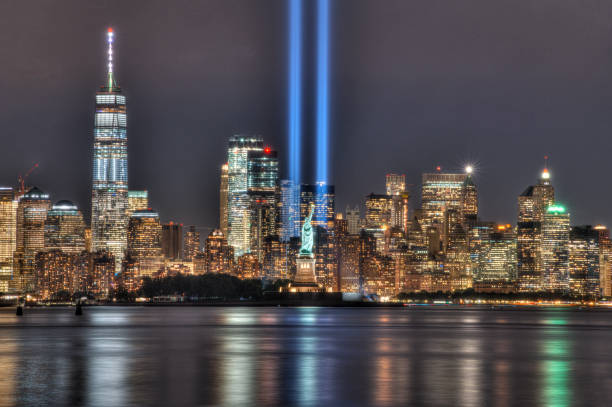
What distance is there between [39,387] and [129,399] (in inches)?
222

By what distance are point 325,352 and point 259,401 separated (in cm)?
2880

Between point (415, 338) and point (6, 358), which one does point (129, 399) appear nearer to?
point (6, 358)

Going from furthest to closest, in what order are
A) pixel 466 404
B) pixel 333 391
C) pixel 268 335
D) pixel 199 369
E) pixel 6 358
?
1. pixel 268 335
2. pixel 6 358
3. pixel 199 369
4. pixel 333 391
5. pixel 466 404

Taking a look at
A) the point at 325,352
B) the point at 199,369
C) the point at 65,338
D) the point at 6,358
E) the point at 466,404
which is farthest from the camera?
the point at 65,338

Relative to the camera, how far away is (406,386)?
45.4 meters

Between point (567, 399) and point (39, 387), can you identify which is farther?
point (39, 387)

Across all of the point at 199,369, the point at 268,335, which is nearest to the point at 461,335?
the point at 268,335

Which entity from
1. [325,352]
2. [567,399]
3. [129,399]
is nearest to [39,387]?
[129,399]

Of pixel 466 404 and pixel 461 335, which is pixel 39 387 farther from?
→ pixel 461 335

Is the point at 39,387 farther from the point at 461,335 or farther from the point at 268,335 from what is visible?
the point at 461,335

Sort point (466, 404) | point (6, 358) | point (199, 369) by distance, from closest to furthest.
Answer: point (466, 404)
point (199, 369)
point (6, 358)

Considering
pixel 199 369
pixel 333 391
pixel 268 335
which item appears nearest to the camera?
pixel 333 391

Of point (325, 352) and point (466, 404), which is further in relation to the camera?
point (325, 352)

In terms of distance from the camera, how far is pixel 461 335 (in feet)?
318
